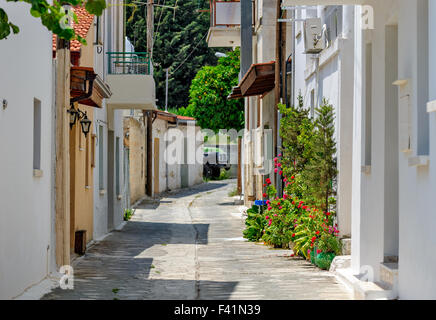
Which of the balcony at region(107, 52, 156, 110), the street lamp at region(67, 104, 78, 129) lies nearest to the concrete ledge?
the street lamp at region(67, 104, 78, 129)

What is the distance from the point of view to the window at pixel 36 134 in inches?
432

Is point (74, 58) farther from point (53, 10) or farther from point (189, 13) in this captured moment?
point (189, 13)

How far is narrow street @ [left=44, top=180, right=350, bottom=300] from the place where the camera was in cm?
994

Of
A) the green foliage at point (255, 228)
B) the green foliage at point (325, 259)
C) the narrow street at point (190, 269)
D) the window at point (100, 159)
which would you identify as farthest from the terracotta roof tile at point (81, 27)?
the green foliage at point (325, 259)

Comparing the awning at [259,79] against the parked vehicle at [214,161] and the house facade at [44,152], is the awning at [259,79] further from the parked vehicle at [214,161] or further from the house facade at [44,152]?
the parked vehicle at [214,161]

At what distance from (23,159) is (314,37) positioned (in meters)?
6.79

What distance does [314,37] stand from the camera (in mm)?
14602

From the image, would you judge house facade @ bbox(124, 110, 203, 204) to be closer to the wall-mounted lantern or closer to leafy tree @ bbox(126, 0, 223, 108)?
leafy tree @ bbox(126, 0, 223, 108)

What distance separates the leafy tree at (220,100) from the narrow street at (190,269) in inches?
527

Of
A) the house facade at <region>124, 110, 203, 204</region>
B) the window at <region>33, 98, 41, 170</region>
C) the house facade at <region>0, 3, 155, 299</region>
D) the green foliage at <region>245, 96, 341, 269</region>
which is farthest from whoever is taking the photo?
the house facade at <region>124, 110, 203, 204</region>

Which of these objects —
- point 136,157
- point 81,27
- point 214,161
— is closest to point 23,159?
point 81,27

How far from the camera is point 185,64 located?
5425 centimetres

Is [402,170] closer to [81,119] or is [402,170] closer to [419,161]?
[419,161]

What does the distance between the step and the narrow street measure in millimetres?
168
